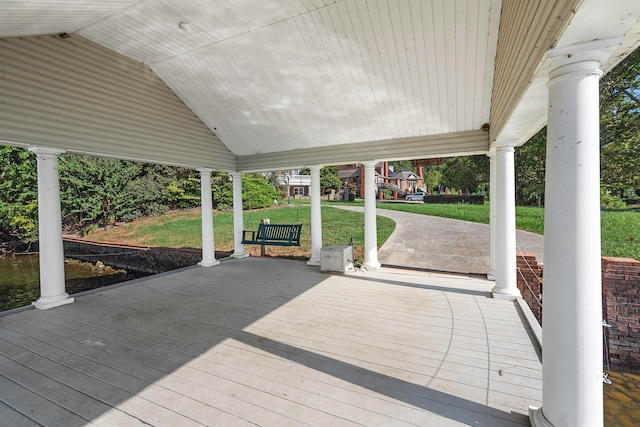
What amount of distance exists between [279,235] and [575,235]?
20.4ft

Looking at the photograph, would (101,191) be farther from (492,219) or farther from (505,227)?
(505,227)

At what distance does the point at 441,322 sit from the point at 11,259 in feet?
49.3

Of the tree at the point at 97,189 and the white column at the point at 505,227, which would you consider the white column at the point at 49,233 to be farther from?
the tree at the point at 97,189

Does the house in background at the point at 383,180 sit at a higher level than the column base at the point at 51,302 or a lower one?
higher

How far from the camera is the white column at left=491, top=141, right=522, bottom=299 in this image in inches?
165

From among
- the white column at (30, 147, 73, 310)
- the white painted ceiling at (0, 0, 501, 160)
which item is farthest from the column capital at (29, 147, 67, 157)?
the white painted ceiling at (0, 0, 501, 160)

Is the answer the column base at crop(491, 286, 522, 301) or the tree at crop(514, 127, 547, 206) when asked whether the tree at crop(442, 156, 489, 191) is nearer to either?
the tree at crop(514, 127, 547, 206)

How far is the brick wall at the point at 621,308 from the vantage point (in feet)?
14.4

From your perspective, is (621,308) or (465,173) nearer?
(621,308)

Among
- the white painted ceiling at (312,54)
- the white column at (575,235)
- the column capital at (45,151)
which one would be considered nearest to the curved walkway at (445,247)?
the white painted ceiling at (312,54)

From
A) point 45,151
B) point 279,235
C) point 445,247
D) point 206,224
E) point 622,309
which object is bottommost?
point 622,309

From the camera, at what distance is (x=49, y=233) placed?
169 inches

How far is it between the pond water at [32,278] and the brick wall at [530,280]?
9970mm

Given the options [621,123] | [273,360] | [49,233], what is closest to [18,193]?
[49,233]
